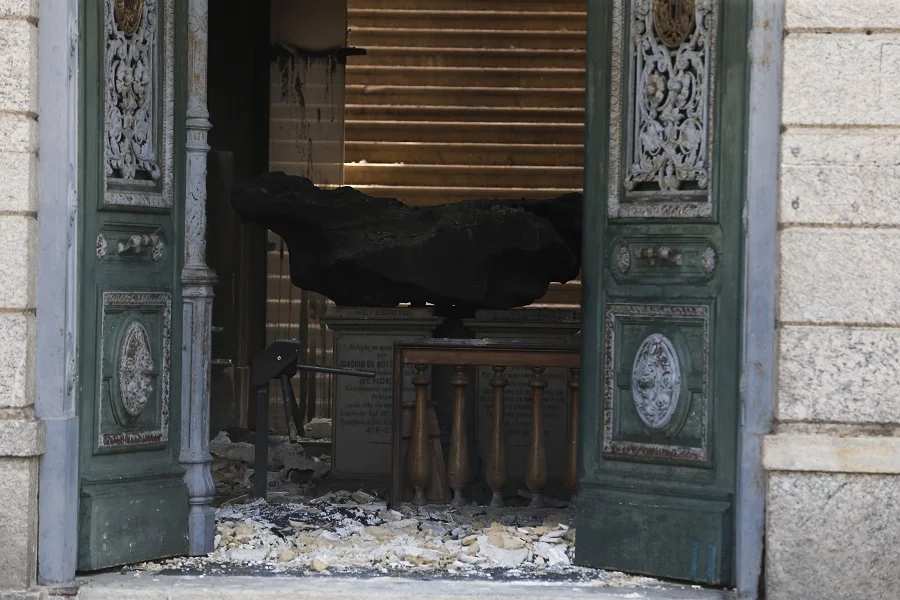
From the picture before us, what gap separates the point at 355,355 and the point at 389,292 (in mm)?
763

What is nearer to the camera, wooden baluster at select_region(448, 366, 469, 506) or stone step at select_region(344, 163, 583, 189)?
wooden baluster at select_region(448, 366, 469, 506)

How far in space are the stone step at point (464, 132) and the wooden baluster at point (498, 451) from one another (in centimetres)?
471

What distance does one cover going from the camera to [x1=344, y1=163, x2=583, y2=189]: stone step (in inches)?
475

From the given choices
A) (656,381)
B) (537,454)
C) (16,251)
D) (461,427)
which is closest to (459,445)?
(461,427)

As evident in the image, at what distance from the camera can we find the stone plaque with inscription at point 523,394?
8.62m

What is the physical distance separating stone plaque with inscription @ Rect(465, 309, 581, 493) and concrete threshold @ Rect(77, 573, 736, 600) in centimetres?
254

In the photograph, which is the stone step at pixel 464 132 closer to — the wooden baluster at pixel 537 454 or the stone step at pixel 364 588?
the wooden baluster at pixel 537 454

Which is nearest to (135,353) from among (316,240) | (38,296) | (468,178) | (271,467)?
(38,296)

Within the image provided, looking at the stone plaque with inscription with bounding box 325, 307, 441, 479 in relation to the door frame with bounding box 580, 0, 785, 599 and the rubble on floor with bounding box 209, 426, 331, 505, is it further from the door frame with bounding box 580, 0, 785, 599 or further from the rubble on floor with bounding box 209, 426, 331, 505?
the door frame with bounding box 580, 0, 785, 599

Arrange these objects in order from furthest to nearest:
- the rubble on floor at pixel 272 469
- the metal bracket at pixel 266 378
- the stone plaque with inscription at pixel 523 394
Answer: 1. the stone plaque with inscription at pixel 523 394
2. the rubble on floor at pixel 272 469
3. the metal bracket at pixel 266 378

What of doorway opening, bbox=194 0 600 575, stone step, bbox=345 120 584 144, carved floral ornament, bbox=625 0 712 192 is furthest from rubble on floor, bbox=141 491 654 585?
stone step, bbox=345 120 584 144

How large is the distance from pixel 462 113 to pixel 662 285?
21.0ft

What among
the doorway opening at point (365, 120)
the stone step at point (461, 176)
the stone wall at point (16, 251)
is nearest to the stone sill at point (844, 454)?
the stone wall at point (16, 251)

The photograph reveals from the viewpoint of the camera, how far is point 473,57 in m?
12.2
